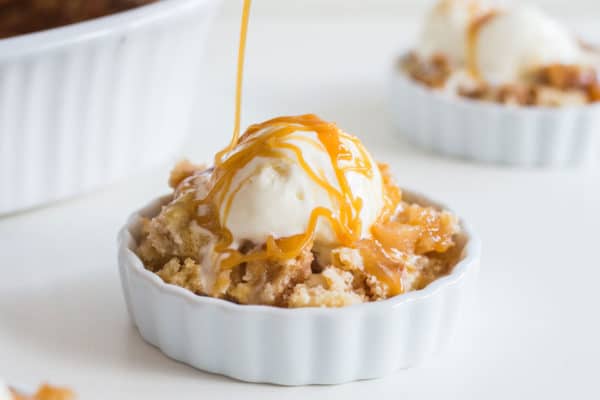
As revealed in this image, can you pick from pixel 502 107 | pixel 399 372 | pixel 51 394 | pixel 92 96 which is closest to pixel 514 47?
pixel 502 107

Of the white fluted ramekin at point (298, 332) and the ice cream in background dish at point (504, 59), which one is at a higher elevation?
the ice cream in background dish at point (504, 59)

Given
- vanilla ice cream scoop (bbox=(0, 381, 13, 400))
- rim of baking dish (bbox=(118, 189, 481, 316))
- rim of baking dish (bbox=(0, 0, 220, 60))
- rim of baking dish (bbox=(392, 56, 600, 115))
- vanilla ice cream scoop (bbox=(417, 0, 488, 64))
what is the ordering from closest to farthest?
1. vanilla ice cream scoop (bbox=(0, 381, 13, 400))
2. rim of baking dish (bbox=(118, 189, 481, 316))
3. rim of baking dish (bbox=(0, 0, 220, 60))
4. rim of baking dish (bbox=(392, 56, 600, 115))
5. vanilla ice cream scoop (bbox=(417, 0, 488, 64))

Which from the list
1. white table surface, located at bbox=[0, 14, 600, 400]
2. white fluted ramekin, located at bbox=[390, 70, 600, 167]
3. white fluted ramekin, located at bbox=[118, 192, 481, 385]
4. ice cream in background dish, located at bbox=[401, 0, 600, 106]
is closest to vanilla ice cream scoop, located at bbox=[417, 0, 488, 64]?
ice cream in background dish, located at bbox=[401, 0, 600, 106]

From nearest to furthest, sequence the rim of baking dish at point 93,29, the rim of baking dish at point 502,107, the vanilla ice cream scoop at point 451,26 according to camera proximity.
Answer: the rim of baking dish at point 93,29, the rim of baking dish at point 502,107, the vanilla ice cream scoop at point 451,26

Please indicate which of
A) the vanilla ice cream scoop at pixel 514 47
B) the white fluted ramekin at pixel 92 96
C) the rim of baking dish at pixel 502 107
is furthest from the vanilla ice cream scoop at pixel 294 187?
the vanilla ice cream scoop at pixel 514 47

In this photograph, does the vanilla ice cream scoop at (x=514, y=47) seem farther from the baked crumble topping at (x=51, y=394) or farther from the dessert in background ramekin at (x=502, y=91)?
the baked crumble topping at (x=51, y=394)

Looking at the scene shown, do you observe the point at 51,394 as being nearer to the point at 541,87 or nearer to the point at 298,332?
the point at 298,332

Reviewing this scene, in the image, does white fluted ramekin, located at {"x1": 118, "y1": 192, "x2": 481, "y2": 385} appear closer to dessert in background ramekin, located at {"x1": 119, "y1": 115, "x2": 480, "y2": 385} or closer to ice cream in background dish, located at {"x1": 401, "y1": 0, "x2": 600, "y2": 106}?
dessert in background ramekin, located at {"x1": 119, "y1": 115, "x2": 480, "y2": 385}

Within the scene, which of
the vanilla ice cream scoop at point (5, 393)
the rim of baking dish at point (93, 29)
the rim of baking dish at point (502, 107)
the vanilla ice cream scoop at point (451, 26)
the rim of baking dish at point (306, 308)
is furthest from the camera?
the vanilla ice cream scoop at point (451, 26)
